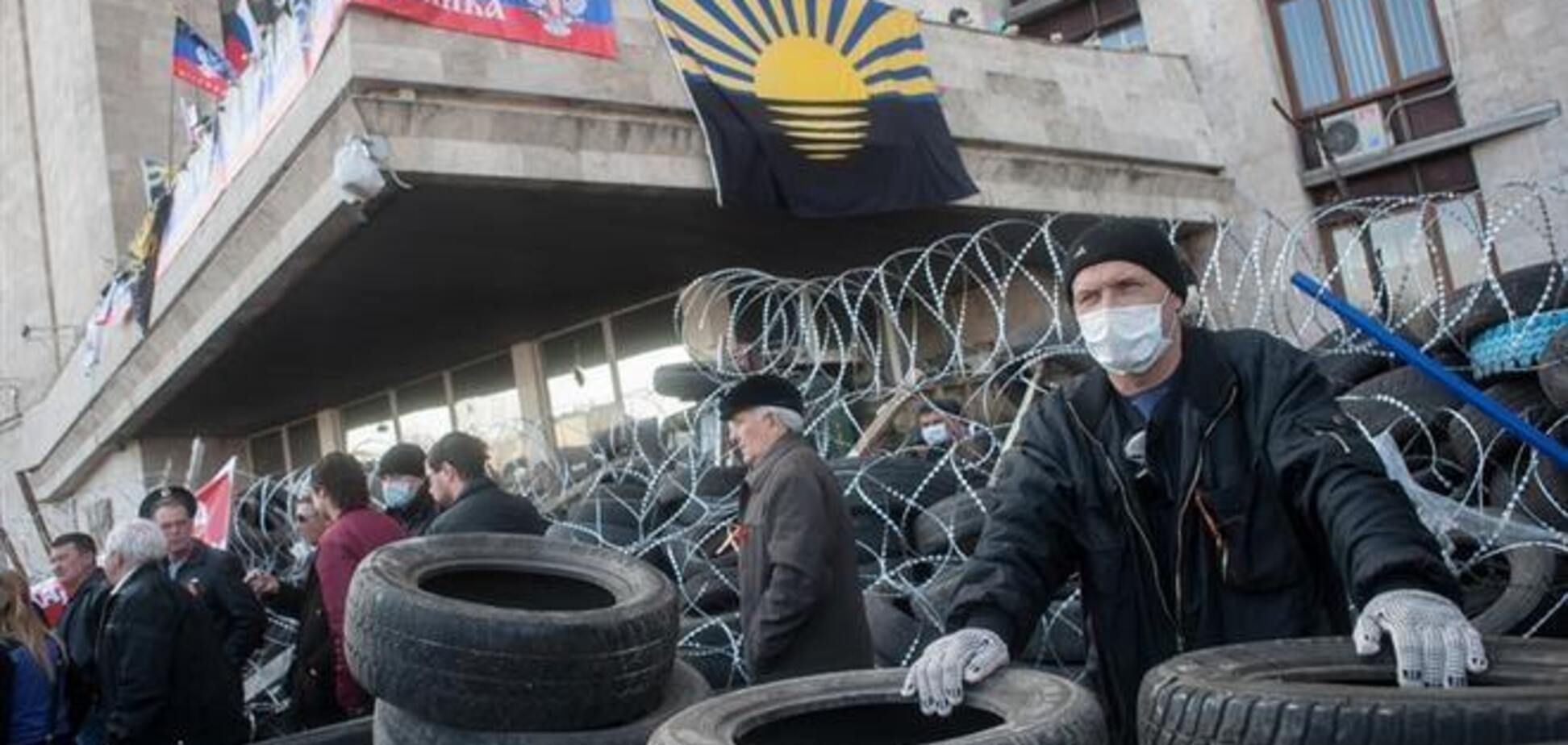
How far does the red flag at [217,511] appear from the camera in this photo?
27.3 ft

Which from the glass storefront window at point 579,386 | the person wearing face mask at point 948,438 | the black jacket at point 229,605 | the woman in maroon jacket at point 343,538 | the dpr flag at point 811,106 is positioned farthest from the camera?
the glass storefront window at point 579,386

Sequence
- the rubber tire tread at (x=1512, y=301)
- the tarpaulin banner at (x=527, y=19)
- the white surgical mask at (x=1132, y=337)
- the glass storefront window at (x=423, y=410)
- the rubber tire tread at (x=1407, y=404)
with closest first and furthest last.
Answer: the white surgical mask at (x=1132, y=337)
the rubber tire tread at (x=1407, y=404)
the rubber tire tread at (x=1512, y=301)
the tarpaulin banner at (x=527, y=19)
the glass storefront window at (x=423, y=410)

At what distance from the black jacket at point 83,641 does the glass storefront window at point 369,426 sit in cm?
A: 1266

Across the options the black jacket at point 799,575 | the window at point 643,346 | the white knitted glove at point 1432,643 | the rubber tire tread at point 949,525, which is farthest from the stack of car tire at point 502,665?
the window at point 643,346

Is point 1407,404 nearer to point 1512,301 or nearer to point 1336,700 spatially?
point 1512,301

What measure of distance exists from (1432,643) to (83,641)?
17.5 feet

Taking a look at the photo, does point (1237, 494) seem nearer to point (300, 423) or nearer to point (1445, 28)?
point (1445, 28)

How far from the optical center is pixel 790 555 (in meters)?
3.68

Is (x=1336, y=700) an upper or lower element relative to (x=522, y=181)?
lower

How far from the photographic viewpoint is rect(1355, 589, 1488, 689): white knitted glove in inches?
70.9

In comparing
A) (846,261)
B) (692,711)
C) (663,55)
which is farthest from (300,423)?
(692,711)

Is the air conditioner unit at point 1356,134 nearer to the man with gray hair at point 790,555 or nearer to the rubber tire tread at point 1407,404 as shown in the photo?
the rubber tire tread at point 1407,404

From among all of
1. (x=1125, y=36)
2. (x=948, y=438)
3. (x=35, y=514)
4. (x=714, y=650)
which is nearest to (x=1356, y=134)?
(x=1125, y=36)

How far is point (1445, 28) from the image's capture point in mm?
13133
